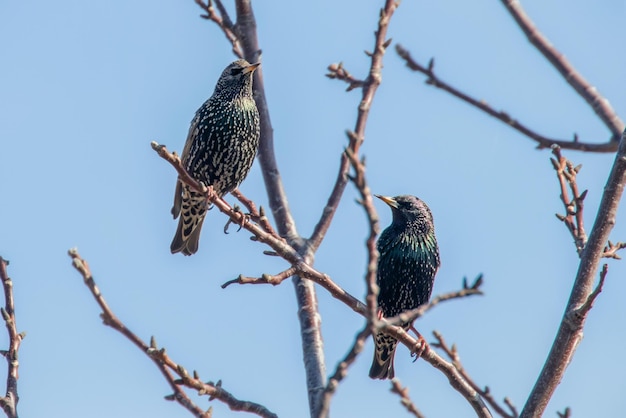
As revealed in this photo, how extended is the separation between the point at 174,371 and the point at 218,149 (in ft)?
11.4

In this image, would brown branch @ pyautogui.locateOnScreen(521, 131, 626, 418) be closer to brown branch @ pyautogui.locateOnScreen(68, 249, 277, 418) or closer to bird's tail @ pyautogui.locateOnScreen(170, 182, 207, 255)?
brown branch @ pyautogui.locateOnScreen(68, 249, 277, 418)

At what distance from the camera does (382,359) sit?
598 cm

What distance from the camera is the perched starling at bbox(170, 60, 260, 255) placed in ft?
19.9

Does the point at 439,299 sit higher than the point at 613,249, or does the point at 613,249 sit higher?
the point at 613,249

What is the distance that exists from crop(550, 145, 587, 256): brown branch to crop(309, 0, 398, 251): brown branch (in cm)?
113

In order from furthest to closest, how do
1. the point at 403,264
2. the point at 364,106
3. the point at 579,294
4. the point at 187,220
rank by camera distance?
the point at 187,220, the point at 403,264, the point at 364,106, the point at 579,294

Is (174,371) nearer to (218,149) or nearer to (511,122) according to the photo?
(511,122)

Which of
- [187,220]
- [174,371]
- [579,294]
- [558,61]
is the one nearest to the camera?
[174,371]

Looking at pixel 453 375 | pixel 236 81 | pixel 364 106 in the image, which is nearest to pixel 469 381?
pixel 453 375

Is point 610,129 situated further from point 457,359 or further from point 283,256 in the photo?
point 283,256

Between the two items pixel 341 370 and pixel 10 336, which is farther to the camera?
pixel 10 336

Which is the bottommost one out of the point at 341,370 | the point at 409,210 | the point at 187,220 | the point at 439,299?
the point at 341,370

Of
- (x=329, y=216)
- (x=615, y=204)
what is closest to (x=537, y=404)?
(x=615, y=204)

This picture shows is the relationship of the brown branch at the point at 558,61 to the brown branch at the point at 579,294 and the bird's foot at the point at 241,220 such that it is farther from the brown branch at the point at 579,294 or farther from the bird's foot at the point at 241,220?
the bird's foot at the point at 241,220
